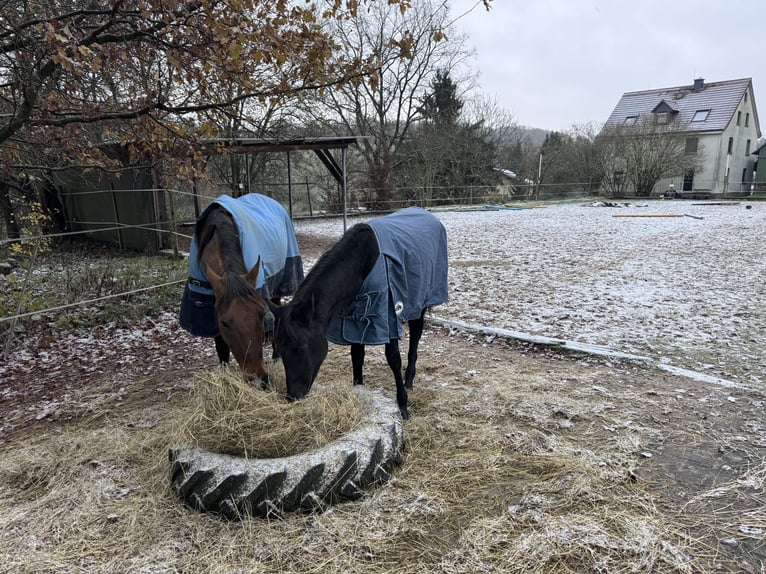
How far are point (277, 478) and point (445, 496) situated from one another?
0.88 metres

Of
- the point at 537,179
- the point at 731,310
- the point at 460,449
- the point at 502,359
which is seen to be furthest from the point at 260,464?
the point at 537,179

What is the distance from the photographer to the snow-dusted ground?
14.9 feet

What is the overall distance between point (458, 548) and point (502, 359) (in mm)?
2537

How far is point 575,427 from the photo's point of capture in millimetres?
3102

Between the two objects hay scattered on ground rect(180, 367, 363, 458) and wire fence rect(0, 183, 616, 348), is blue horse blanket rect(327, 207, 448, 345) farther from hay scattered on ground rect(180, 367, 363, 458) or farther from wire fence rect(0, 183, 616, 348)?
wire fence rect(0, 183, 616, 348)

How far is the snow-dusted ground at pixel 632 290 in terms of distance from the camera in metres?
4.55

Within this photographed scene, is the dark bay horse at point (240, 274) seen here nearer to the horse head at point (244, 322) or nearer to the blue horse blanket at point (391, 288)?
the horse head at point (244, 322)

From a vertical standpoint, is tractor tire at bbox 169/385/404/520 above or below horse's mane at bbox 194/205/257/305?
below

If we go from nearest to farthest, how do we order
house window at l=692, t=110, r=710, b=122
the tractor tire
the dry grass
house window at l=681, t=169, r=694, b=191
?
the dry grass
the tractor tire
house window at l=681, t=169, r=694, b=191
house window at l=692, t=110, r=710, b=122

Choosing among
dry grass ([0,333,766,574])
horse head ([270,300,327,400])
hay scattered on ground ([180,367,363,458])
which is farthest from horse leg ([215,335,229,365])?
horse head ([270,300,327,400])

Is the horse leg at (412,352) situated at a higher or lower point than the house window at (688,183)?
lower

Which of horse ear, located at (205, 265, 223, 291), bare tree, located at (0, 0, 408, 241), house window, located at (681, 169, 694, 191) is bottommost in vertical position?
horse ear, located at (205, 265, 223, 291)

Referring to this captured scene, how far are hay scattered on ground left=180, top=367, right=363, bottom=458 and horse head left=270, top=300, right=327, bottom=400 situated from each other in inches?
4.2

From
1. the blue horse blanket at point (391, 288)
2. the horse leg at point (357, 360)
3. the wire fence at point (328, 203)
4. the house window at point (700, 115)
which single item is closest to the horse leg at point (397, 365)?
the blue horse blanket at point (391, 288)
